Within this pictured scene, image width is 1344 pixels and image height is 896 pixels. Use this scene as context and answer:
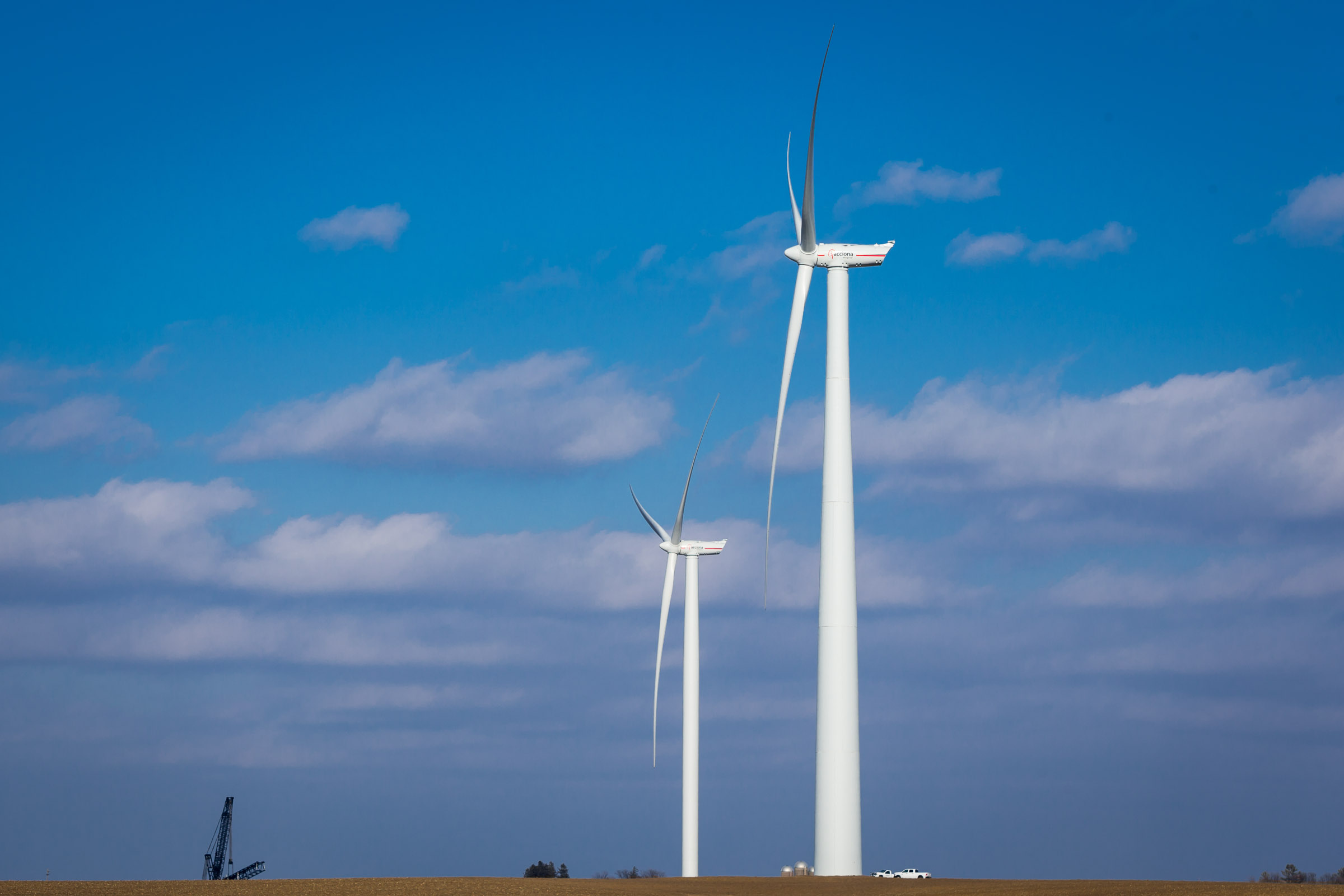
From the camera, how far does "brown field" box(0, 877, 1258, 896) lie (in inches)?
1907

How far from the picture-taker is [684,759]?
4144 inches

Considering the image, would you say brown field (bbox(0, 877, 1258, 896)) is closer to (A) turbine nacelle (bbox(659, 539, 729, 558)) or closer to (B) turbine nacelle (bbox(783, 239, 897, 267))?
(B) turbine nacelle (bbox(783, 239, 897, 267))

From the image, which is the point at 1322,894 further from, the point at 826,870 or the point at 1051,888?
the point at 826,870

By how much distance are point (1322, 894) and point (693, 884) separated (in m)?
23.7

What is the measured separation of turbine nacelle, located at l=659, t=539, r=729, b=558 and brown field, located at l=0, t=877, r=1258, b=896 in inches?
2006

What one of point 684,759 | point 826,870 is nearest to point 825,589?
point 826,870

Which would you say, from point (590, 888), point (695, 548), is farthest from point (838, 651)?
point (695, 548)

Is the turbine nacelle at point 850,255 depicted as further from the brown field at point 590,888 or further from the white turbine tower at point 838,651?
the brown field at point 590,888

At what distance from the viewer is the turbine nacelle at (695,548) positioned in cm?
10862

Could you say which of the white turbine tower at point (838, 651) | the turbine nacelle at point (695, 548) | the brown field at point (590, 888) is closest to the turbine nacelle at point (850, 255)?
the white turbine tower at point (838, 651)

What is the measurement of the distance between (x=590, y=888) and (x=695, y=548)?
2242 inches

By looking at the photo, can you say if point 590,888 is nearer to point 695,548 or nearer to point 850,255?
point 850,255

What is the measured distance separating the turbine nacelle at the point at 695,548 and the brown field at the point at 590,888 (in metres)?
51.0

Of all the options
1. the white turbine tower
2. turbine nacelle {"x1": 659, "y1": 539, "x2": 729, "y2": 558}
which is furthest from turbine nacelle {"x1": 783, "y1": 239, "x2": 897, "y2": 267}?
turbine nacelle {"x1": 659, "y1": 539, "x2": 729, "y2": 558}
